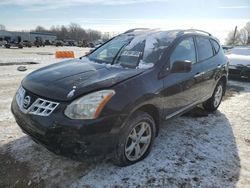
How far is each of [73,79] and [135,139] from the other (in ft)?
3.58

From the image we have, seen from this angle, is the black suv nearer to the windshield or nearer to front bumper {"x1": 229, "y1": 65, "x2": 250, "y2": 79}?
the windshield

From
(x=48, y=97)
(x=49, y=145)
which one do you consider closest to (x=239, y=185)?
(x=49, y=145)

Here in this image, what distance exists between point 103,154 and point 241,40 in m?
92.3

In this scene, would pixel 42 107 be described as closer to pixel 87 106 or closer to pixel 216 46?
pixel 87 106

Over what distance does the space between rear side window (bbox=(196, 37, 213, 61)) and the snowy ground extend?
1345mm

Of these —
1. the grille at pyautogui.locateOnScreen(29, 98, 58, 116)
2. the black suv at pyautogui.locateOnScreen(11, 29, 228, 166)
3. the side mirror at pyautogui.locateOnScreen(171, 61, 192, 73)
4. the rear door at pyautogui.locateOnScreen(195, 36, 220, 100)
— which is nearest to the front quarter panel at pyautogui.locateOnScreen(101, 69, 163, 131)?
the black suv at pyautogui.locateOnScreen(11, 29, 228, 166)

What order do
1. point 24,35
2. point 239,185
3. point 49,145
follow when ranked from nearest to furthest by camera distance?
1. point 49,145
2. point 239,185
3. point 24,35

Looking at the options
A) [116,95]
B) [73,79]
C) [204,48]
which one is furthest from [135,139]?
[204,48]

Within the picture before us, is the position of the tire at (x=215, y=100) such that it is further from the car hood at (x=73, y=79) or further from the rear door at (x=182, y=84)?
the car hood at (x=73, y=79)

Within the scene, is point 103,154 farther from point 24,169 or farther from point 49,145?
point 24,169

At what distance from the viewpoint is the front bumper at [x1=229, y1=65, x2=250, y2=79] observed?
8444mm

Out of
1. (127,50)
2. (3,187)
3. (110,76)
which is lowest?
(3,187)

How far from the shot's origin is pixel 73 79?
280cm

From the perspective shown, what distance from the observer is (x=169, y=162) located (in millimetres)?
3117
